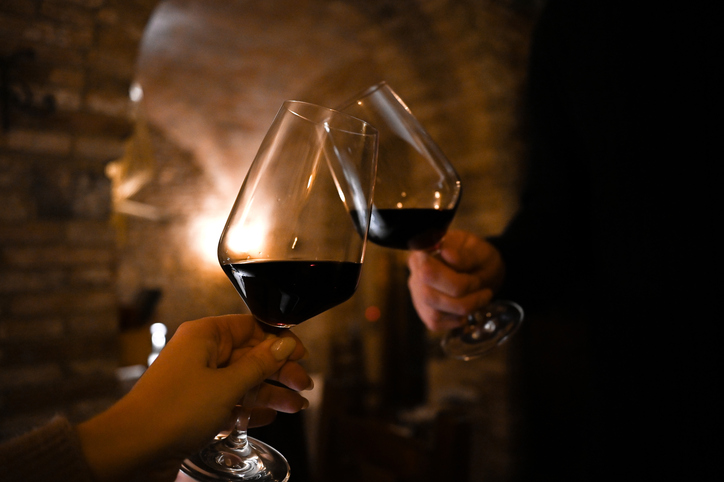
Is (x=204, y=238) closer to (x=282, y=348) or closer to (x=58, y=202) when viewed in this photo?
(x=58, y=202)

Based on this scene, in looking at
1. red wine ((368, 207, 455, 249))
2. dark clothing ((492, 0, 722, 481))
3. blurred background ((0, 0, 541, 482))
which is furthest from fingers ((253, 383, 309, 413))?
dark clothing ((492, 0, 722, 481))

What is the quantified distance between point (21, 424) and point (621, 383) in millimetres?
2084

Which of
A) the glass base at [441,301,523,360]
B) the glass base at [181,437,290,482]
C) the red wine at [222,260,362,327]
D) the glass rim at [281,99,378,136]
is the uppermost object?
the glass rim at [281,99,378,136]

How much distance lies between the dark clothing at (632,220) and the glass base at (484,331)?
0.27 ft

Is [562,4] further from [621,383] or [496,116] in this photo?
[496,116]

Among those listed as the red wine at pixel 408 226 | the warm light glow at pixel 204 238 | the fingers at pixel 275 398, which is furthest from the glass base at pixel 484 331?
the warm light glow at pixel 204 238

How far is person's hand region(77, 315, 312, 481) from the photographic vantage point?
0.38 metres

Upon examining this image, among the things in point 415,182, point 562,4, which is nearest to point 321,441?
point 415,182

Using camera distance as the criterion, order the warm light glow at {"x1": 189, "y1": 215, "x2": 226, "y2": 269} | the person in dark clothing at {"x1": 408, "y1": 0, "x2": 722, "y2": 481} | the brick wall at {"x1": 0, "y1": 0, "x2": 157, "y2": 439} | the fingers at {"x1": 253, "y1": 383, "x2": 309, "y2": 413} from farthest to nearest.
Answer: the warm light glow at {"x1": 189, "y1": 215, "x2": 226, "y2": 269} → the brick wall at {"x1": 0, "y1": 0, "x2": 157, "y2": 439} → the person in dark clothing at {"x1": 408, "y1": 0, "x2": 722, "y2": 481} → the fingers at {"x1": 253, "y1": 383, "x2": 309, "y2": 413}

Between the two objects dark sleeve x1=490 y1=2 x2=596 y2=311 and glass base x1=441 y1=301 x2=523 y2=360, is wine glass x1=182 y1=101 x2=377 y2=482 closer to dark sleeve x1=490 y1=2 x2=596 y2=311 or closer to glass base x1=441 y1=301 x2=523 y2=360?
glass base x1=441 y1=301 x2=523 y2=360

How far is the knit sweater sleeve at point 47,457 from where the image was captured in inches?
14.1

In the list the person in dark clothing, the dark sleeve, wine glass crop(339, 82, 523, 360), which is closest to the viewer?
wine glass crop(339, 82, 523, 360)

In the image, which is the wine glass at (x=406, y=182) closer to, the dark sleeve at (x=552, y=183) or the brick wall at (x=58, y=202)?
the dark sleeve at (x=552, y=183)

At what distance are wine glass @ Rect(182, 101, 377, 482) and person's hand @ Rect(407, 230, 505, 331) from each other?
326mm
